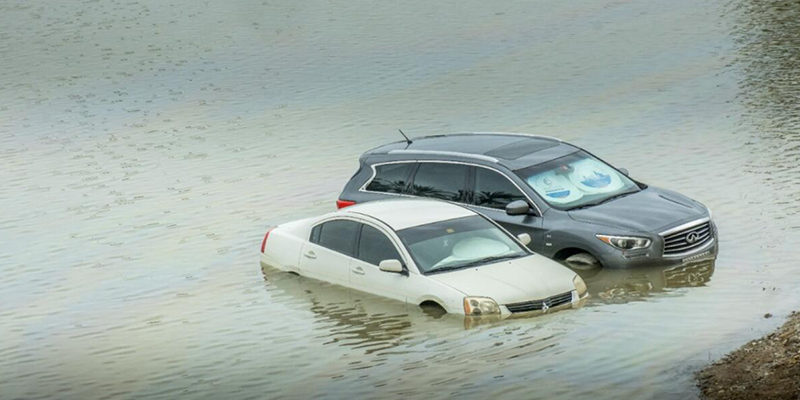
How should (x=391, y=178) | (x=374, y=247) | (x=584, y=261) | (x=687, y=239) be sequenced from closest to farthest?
(x=374, y=247) → (x=687, y=239) → (x=584, y=261) → (x=391, y=178)

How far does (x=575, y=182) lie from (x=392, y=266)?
3674 millimetres

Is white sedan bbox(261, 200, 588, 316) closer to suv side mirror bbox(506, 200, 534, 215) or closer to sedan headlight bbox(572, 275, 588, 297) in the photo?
sedan headlight bbox(572, 275, 588, 297)

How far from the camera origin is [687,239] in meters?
19.5

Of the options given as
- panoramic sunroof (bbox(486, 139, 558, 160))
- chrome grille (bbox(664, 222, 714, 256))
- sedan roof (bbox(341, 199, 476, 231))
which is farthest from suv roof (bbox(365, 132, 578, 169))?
chrome grille (bbox(664, 222, 714, 256))

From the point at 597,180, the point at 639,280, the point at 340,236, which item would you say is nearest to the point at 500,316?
the point at 639,280

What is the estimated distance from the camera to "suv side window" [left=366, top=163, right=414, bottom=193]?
843 inches

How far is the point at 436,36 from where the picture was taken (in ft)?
155

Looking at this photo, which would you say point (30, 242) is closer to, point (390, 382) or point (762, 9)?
point (390, 382)

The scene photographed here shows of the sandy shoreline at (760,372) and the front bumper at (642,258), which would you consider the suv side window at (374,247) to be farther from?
the sandy shoreline at (760,372)

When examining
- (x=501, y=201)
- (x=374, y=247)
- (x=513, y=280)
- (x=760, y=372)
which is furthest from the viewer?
(x=501, y=201)

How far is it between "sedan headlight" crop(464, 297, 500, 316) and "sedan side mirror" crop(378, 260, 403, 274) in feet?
3.89

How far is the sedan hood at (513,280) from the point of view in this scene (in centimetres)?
1736

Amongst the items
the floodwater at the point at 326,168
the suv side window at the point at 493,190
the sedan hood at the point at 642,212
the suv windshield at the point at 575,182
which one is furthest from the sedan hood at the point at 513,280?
the suv side window at the point at 493,190

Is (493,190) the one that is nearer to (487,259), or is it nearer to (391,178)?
(391,178)
